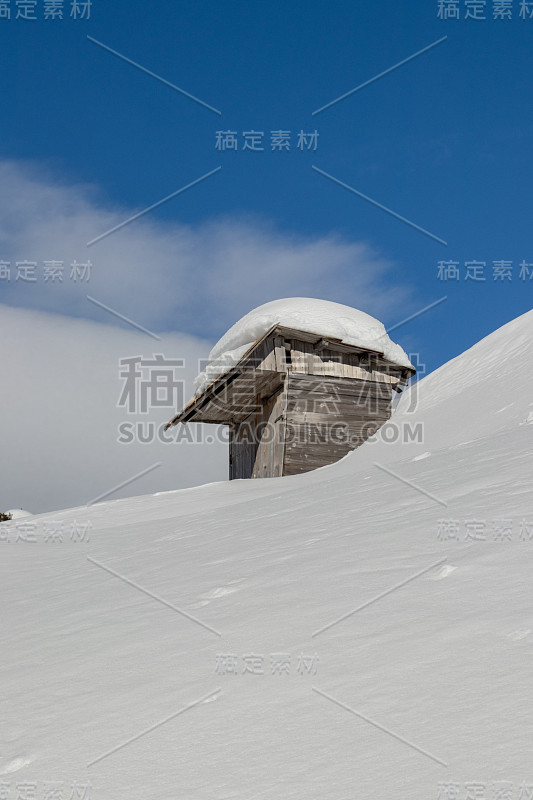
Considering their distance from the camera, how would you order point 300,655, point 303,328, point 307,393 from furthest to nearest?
point 307,393 → point 303,328 → point 300,655

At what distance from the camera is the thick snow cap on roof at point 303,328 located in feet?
36.6

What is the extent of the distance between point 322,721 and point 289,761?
158mm

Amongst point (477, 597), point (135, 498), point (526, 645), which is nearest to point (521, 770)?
point (526, 645)

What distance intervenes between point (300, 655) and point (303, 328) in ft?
30.2

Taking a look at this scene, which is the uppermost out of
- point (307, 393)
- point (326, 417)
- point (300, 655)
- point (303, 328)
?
point (303, 328)

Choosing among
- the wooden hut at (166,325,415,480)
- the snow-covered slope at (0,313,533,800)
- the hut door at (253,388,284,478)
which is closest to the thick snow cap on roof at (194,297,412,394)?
the wooden hut at (166,325,415,480)

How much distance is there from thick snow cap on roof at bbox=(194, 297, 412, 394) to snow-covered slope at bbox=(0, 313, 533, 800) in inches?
279

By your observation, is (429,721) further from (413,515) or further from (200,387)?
(200,387)

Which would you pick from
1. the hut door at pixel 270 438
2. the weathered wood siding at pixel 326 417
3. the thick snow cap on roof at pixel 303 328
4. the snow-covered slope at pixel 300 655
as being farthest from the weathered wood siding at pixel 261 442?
the snow-covered slope at pixel 300 655

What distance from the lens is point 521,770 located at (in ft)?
4.35

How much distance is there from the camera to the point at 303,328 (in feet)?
36.3

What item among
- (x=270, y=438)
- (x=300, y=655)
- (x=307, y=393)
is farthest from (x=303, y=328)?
(x=300, y=655)

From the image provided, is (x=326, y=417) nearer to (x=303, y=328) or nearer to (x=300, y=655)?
(x=303, y=328)

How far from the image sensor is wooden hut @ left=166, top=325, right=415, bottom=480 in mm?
11102
